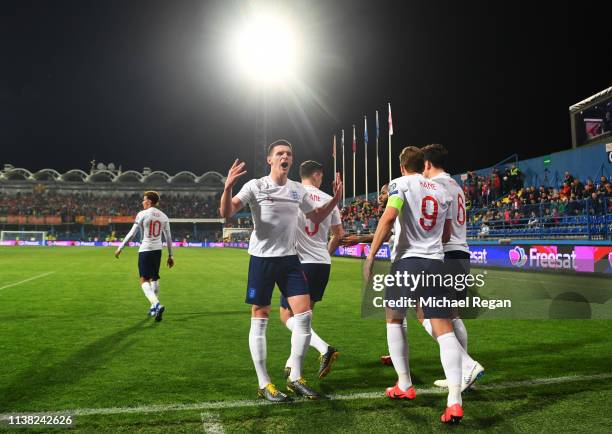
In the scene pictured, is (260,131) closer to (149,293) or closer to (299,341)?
(149,293)

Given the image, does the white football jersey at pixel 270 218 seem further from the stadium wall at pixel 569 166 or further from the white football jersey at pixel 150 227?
the stadium wall at pixel 569 166

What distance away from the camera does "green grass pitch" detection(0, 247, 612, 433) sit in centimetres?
405

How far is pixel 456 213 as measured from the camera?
505 cm

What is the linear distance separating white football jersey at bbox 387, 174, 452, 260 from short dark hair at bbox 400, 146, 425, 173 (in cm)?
13

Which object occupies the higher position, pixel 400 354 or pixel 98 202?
pixel 98 202

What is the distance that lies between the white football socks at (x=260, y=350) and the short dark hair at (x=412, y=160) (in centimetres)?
192

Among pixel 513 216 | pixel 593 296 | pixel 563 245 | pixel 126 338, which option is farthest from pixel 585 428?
pixel 513 216

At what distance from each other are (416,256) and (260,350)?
5.42 feet

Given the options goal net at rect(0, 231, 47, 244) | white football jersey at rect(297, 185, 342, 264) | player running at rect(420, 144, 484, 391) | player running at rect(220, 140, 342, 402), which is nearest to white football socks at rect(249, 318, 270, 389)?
player running at rect(220, 140, 342, 402)

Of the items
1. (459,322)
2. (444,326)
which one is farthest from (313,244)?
(444,326)

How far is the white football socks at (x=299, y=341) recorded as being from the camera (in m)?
4.87

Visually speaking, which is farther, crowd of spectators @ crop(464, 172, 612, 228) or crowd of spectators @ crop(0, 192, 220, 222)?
crowd of spectators @ crop(0, 192, 220, 222)

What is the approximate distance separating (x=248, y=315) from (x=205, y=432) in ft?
20.6

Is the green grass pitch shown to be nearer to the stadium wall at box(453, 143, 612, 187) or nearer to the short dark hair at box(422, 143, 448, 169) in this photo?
the short dark hair at box(422, 143, 448, 169)
